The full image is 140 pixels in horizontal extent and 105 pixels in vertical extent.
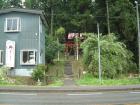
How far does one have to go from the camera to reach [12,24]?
38.8 m

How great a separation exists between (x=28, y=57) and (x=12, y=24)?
3.95 metres

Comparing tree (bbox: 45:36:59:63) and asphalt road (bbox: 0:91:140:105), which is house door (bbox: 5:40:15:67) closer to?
tree (bbox: 45:36:59:63)

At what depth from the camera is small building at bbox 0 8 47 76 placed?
38.1m

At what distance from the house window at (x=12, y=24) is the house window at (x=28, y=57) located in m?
2.54

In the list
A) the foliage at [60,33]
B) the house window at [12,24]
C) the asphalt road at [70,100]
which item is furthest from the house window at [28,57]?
the foliage at [60,33]

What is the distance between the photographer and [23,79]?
3503 centimetres

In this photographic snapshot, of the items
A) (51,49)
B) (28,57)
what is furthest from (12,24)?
(51,49)

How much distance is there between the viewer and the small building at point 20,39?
38125 millimetres

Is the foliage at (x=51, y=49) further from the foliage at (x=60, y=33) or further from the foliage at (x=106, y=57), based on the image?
the foliage at (x=106, y=57)

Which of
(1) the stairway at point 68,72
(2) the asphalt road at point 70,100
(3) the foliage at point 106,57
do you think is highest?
(3) the foliage at point 106,57

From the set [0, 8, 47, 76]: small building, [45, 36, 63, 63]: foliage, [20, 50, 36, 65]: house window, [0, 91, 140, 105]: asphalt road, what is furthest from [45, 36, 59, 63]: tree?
[0, 91, 140, 105]: asphalt road

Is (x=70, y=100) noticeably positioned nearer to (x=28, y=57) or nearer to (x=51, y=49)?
(x=28, y=57)

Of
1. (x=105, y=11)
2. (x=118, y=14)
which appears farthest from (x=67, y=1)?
(x=118, y=14)

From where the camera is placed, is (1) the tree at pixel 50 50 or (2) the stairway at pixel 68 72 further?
(1) the tree at pixel 50 50
